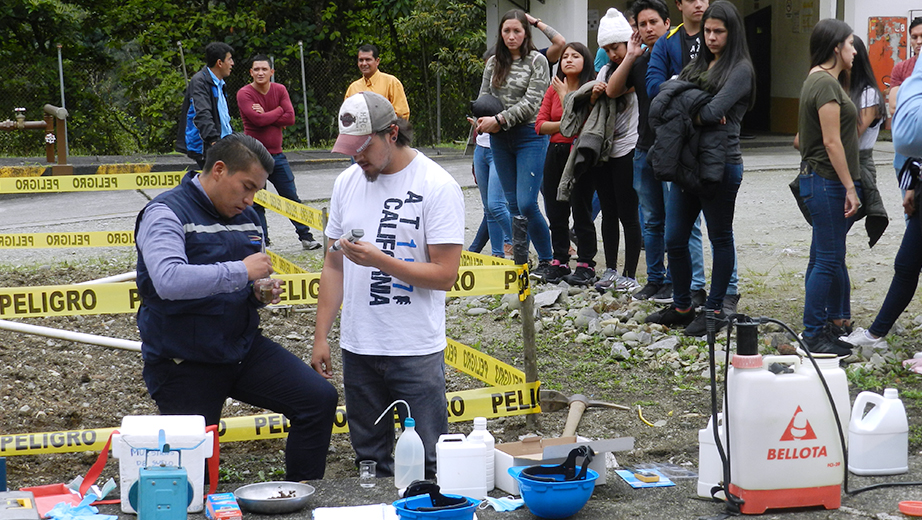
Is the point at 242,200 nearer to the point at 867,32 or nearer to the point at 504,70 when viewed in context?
the point at 504,70

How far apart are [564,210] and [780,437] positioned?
4646 mm

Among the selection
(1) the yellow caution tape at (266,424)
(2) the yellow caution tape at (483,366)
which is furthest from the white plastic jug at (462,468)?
(2) the yellow caution tape at (483,366)

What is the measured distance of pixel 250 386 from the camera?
381 cm

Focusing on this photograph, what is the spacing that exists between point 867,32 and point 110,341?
51.0ft

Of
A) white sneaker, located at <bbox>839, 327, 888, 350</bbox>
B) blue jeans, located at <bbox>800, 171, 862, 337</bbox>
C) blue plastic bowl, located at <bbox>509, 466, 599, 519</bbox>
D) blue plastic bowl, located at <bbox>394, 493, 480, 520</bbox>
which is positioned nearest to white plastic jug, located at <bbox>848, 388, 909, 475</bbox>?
blue plastic bowl, located at <bbox>509, 466, 599, 519</bbox>

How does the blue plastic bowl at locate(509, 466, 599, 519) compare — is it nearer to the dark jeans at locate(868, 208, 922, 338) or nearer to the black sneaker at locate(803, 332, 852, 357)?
the black sneaker at locate(803, 332, 852, 357)

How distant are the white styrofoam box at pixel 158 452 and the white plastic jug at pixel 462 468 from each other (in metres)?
0.79

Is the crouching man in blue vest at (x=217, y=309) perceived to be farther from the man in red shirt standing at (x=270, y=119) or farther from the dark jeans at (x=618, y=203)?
the man in red shirt standing at (x=270, y=119)

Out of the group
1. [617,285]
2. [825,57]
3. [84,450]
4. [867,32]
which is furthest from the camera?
[867,32]

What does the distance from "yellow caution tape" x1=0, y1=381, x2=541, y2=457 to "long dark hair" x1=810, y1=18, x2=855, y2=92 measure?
7.99ft

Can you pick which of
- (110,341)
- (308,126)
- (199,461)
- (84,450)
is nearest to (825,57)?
(199,461)

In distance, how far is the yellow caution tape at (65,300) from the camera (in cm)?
423

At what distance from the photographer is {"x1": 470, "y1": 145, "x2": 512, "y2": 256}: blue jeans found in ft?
25.4

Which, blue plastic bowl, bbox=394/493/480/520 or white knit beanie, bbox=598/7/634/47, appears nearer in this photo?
blue plastic bowl, bbox=394/493/480/520
